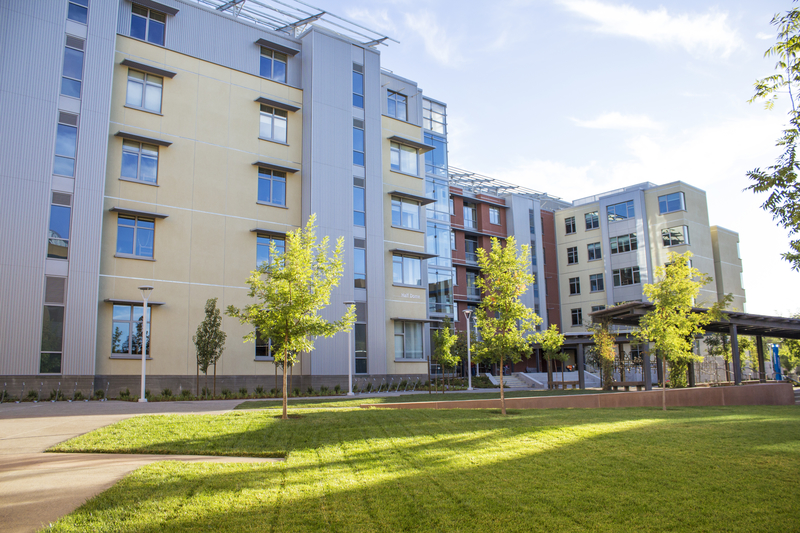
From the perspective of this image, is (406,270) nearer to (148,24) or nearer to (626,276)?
(148,24)

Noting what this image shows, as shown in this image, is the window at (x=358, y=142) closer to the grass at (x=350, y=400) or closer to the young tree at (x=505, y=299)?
the grass at (x=350, y=400)

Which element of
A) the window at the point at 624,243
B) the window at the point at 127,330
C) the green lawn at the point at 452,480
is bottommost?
the green lawn at the point at 452,480

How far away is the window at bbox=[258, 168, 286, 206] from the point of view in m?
32.3

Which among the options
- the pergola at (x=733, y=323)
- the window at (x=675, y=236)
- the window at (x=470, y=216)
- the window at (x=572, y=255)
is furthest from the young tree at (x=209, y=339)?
the window at (x=572, y=255)

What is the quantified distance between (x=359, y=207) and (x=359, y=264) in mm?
3667

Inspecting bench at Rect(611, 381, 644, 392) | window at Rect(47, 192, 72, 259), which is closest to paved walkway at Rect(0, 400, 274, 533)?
window at Rect(47, 192, 72, 259)

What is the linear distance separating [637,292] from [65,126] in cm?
4824

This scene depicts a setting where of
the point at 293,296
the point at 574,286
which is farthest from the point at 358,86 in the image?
the point at 574,286

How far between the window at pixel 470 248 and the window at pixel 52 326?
125ft

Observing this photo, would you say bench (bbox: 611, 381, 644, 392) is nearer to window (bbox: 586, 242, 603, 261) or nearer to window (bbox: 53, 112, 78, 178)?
window (bbox: 586, 242, 603, 261)

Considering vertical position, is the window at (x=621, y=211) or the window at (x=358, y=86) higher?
the window at (x=358, y=86)

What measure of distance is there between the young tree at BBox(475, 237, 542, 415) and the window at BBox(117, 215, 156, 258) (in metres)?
17.8

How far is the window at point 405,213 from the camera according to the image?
3779 centimetres

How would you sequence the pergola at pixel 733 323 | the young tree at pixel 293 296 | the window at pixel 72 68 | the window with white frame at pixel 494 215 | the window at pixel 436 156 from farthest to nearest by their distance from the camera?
the window with white frame at pixel 494 215 < the window at pixel 436 156 < the pergola at pixel 733 323 < the window at pixel 72 68 < the young tree at pixel 293 296
